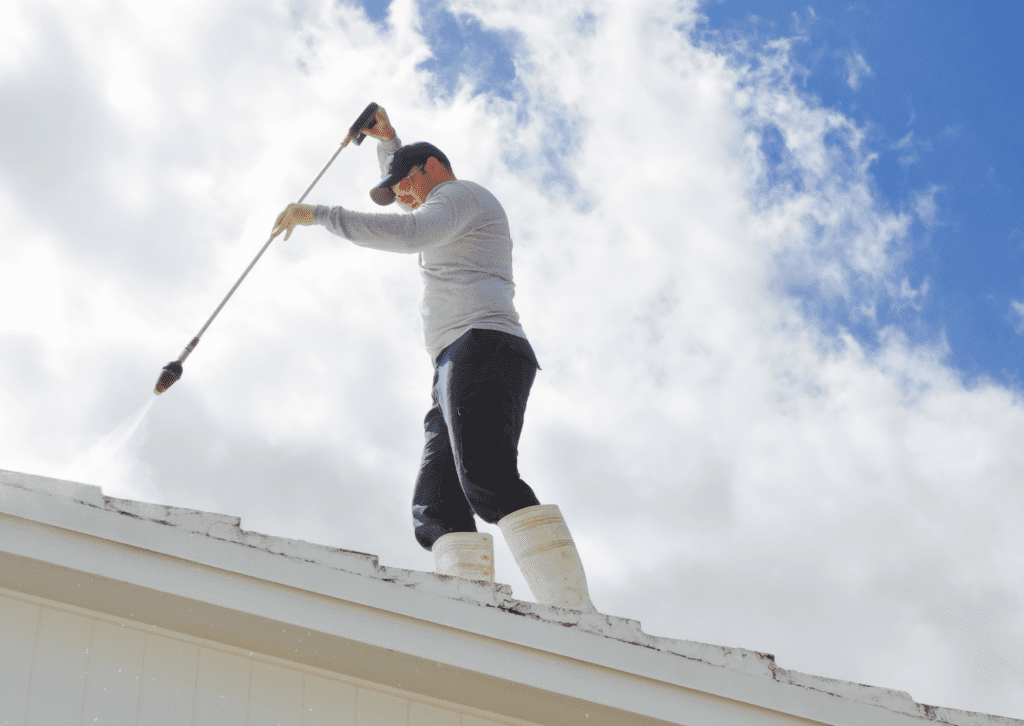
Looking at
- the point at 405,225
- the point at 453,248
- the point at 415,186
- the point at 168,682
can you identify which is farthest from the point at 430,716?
the point at 415,186

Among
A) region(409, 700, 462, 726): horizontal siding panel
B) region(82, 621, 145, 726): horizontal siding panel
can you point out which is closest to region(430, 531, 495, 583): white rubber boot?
region(409, 700, 462, 726): horizontal siding panel

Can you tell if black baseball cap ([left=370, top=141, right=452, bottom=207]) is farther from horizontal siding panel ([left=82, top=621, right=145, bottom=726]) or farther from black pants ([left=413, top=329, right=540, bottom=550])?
horizontal siding panel ([left=82, top=621, right=145, bottom=726])

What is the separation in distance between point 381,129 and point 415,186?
41.6 inches

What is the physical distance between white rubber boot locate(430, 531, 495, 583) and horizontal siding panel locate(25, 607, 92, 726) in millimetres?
1183

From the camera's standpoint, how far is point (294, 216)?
3623 mm

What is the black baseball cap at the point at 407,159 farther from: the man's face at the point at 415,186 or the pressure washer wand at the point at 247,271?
the pressure washer wand at the point at 247,271

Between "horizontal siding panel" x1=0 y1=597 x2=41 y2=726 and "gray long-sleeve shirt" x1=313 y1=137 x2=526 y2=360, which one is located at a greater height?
"gray long-sleeve shirt" x1=313 y1=137 x2=526 y2=360

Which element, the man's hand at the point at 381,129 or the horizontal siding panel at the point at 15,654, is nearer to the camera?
the horizontal siding panel at the point at 15,654

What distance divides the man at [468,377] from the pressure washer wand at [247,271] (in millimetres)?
524

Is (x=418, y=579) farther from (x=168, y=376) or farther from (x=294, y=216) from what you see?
(x=168, y=376)

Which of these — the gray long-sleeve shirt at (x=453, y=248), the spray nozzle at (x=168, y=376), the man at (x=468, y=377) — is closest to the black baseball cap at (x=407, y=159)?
the man at (x=468, y=377)

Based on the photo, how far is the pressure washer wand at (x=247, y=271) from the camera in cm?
→ 399

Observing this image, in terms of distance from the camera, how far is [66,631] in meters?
2.80

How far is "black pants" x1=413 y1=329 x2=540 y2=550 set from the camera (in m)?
3.30
